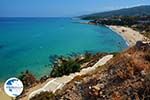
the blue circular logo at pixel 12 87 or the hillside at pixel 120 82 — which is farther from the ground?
the hillside at pixel 120 82

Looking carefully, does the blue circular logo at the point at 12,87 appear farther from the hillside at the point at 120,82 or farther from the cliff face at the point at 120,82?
the cliff face at the point at 120,82

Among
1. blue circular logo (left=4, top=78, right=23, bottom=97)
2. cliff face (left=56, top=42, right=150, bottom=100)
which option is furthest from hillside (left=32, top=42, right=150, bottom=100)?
blue circular logo (left=4, top=78, right=23, bottom=97)

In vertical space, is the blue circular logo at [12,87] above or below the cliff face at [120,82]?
below

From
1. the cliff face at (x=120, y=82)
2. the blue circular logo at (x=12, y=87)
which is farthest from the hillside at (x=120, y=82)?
the blue circular logo at (x=12, y=87)

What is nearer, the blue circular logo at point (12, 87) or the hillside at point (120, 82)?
the hillside at point (120, 82)

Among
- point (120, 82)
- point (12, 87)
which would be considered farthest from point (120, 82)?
point (12, 87)

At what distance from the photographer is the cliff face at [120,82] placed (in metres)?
8.95

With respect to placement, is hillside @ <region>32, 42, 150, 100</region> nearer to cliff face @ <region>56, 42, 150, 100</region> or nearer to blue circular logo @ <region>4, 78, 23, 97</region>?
cliff face @ <region>56, 42, 150, 100</region>

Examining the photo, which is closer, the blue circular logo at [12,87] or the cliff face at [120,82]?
the cliff face at [120,82]

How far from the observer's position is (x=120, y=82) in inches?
369

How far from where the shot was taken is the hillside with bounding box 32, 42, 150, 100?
8.95 meters

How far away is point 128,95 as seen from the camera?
8914 mm

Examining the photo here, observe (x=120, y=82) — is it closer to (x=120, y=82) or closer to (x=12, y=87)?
(x=120, y=82)

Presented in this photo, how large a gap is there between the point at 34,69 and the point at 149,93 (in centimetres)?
4184
